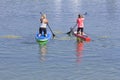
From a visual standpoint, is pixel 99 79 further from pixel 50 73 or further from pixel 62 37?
pixel 62 37

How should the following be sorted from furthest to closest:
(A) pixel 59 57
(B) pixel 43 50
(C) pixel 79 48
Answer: (C) pixel 79 48 < (B) pixel 43 50 < (A) pixel 59 57

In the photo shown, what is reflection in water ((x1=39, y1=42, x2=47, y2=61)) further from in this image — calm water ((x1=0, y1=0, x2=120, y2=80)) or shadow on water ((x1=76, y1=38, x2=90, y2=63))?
shadow on water ((x1=76, y1=38, x2=90, y2=63))

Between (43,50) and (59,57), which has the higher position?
(43,50)

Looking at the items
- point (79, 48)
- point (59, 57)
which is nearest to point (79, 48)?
point (79, 48)

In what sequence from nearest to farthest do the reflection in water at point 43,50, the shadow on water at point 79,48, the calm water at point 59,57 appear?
the calm water at point 59,57 < the shadow on water at point 79,48 < the reflection in water at point 43,50

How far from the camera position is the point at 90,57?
2361cm

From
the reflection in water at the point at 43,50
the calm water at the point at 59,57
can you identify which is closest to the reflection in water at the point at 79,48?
the calm water at the point at 59,57

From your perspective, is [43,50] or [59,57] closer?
[59,57]

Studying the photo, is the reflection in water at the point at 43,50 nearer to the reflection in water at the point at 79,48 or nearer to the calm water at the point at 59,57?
the calm water at the point at 59,57

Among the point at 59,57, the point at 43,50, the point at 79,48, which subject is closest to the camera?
the point at 59,57

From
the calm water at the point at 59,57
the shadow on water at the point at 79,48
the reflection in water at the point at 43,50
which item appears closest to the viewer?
the calm water at the point at 59,57

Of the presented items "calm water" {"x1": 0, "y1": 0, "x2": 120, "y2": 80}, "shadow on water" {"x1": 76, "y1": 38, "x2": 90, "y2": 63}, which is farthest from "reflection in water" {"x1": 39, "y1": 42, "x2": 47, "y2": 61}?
"shadow on water" {"x1": 76, "y1": 38, "x2": 90, "y2": 63}

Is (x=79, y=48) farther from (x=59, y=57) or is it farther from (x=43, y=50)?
(x=59, y=57)

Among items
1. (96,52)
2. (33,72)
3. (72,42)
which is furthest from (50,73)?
(72,42)
